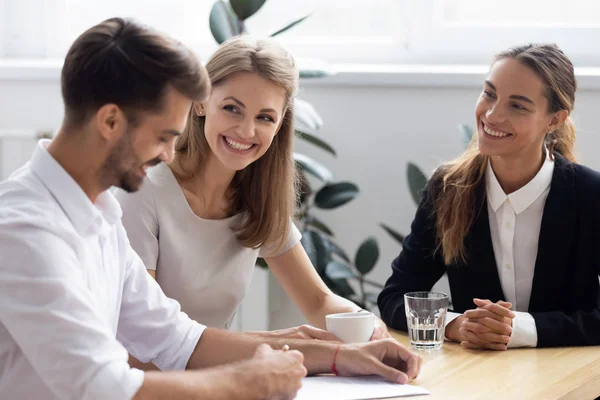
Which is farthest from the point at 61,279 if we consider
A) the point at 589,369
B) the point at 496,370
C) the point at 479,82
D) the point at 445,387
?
the point at 479,82

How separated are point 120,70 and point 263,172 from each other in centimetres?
84

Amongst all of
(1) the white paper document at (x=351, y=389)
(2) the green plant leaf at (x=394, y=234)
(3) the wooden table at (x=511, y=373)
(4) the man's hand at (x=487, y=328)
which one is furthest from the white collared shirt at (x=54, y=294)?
(2) the green plant leaf at (x=394, y=234)

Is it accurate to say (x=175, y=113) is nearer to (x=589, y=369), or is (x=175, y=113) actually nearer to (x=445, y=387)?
(x=445, y=387)

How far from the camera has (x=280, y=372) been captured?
4.42 feet

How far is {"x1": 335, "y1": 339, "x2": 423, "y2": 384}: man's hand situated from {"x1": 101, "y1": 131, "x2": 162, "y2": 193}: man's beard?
1.73 feet

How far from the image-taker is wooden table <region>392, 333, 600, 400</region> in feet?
4.95

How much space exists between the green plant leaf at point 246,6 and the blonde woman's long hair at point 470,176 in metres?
0.97

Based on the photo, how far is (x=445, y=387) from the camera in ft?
5.02

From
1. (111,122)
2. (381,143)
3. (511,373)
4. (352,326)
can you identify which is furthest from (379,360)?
(381,143)

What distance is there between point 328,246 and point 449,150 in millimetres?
559

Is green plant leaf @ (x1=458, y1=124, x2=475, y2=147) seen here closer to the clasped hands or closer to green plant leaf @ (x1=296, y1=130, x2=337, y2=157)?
green plant leaf @ (x1=296, y1=130, x2=337, y2=157)

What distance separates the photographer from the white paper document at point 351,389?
142 cm

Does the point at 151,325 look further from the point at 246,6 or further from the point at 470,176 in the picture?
the point at 246,6

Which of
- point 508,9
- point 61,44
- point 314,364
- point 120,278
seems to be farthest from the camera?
point 61,44
